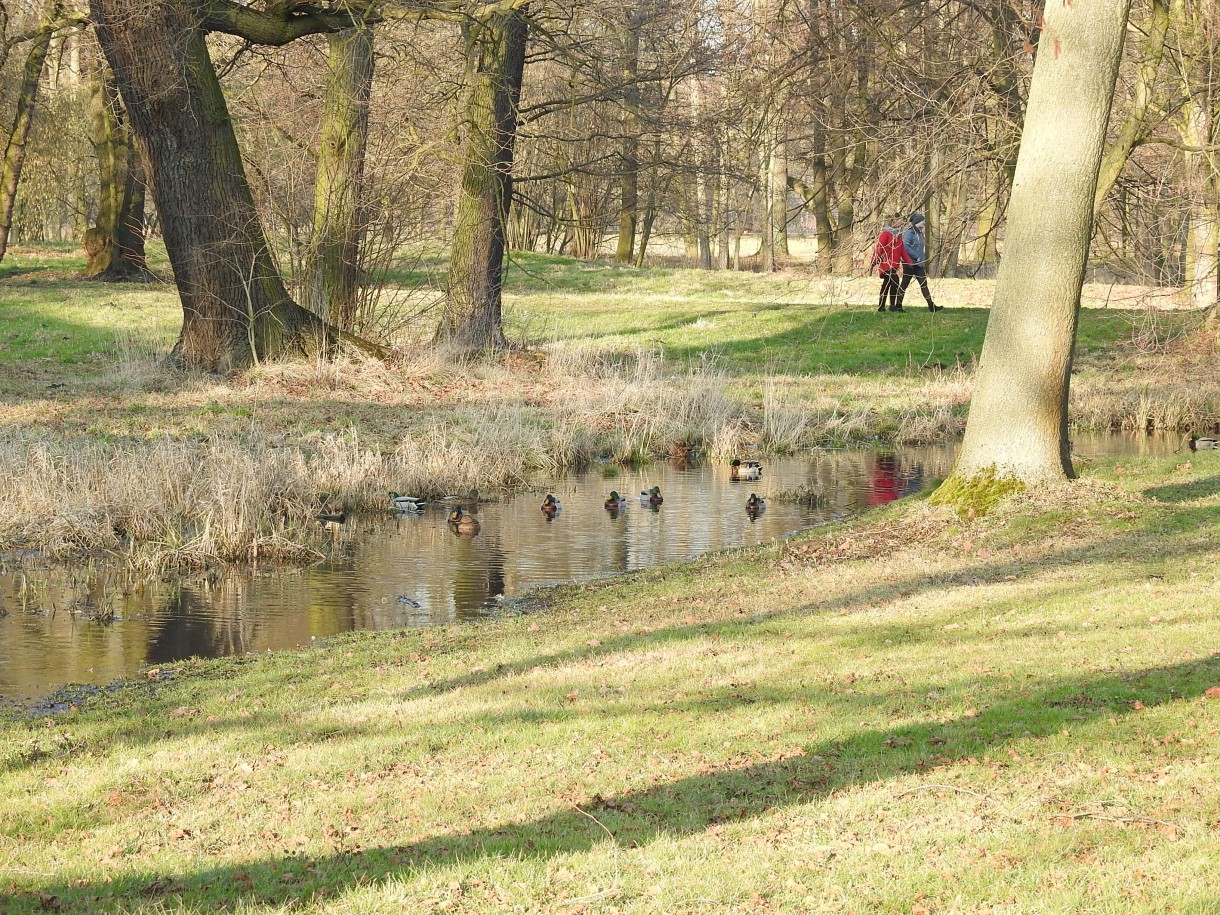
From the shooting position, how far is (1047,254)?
11.5 metres

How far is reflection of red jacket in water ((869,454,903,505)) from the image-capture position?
1600cm

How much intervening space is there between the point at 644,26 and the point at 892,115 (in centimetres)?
687

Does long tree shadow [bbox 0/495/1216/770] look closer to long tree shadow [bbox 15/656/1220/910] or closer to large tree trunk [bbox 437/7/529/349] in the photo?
long tree shadow [bbox 15/656/1220/910]

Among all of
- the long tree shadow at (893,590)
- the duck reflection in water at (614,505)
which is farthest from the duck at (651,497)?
the long tree shadow at (893,590)

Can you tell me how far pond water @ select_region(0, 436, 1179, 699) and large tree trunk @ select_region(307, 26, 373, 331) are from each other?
6.63m

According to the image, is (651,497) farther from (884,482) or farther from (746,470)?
(884,482)

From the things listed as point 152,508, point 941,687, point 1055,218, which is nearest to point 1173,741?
point 941,687

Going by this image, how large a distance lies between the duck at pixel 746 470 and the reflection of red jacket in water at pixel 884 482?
4.73 feet

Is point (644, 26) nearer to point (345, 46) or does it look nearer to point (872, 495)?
point (345, 46)

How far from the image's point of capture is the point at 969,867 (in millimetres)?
4680

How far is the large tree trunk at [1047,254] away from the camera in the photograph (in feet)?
36.8

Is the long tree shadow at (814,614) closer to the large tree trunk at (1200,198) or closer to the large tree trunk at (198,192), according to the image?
the large tree trunk at (1200,198)

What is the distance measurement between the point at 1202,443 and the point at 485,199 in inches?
482

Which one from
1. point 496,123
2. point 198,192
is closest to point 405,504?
point 198,192
